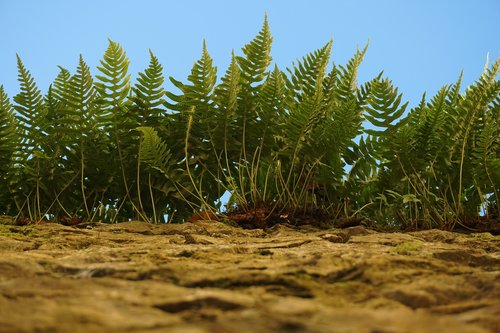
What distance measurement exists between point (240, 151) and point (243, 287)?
6.22 ft

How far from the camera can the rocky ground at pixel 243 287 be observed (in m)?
0.99

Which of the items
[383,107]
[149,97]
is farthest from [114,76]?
[383,107]

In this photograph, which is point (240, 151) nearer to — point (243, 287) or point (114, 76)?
point (114, 76)

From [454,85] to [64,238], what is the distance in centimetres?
223

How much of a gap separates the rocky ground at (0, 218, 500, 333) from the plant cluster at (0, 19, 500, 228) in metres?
0.90

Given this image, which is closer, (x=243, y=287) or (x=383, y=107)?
(x=243, y=287)

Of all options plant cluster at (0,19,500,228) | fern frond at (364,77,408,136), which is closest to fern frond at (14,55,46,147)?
plant cluster at (0,19,500,228)

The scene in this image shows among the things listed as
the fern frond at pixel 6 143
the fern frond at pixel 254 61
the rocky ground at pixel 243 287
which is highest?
the fern frond at pixel 254 61

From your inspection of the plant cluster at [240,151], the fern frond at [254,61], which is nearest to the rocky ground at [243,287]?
the plant cluster at [240,151]

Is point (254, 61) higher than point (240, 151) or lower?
higher

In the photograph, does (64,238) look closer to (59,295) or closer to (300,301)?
(59,295)

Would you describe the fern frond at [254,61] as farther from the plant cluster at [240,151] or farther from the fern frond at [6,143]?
the fern frond at [6,143]

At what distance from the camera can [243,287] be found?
1291 mm

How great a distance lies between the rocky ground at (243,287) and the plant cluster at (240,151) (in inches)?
35.6
